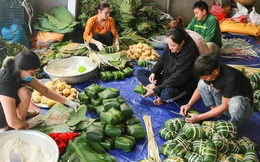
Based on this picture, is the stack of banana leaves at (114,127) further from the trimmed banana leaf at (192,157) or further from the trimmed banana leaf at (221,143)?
the trimmed banana leaf at (221,143)

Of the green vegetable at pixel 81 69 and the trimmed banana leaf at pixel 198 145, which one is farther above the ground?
the trimmed banana leaf at pixel 198 145

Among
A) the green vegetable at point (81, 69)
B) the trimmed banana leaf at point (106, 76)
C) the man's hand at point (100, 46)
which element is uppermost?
A: the man's hand at point (100, 46)

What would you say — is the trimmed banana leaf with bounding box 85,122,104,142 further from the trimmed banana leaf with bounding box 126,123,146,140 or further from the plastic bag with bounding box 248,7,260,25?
the plastic bag with bounding box 248,7,260,25

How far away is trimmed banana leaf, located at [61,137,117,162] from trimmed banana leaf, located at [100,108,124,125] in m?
0.26

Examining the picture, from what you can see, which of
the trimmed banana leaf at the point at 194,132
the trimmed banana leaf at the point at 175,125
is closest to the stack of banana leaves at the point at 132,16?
the trimmed banana leaf at the point at 175,125

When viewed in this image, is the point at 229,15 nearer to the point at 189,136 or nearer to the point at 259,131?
the point at 259,131

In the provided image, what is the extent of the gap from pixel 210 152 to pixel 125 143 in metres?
0.82

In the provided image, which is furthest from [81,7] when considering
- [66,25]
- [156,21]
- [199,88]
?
[199,88]

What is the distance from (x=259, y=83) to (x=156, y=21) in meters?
3.57

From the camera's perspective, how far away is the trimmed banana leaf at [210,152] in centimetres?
226

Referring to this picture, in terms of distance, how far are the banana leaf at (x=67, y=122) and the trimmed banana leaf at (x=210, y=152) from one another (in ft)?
4.51

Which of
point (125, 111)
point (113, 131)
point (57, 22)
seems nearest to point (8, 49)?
point (57, 22)

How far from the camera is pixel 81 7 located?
19.9 feet

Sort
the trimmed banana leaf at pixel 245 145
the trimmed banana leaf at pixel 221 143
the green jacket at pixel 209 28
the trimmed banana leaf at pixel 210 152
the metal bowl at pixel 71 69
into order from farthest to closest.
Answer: the green jacket at pixel 209 28, the metal bowl at pixel 71 69, the trimmed banana leaf at pixel 245 145, the trimmed banana leaf at pixel 221 143, the trimmed banana leaf at pixel 210 152
